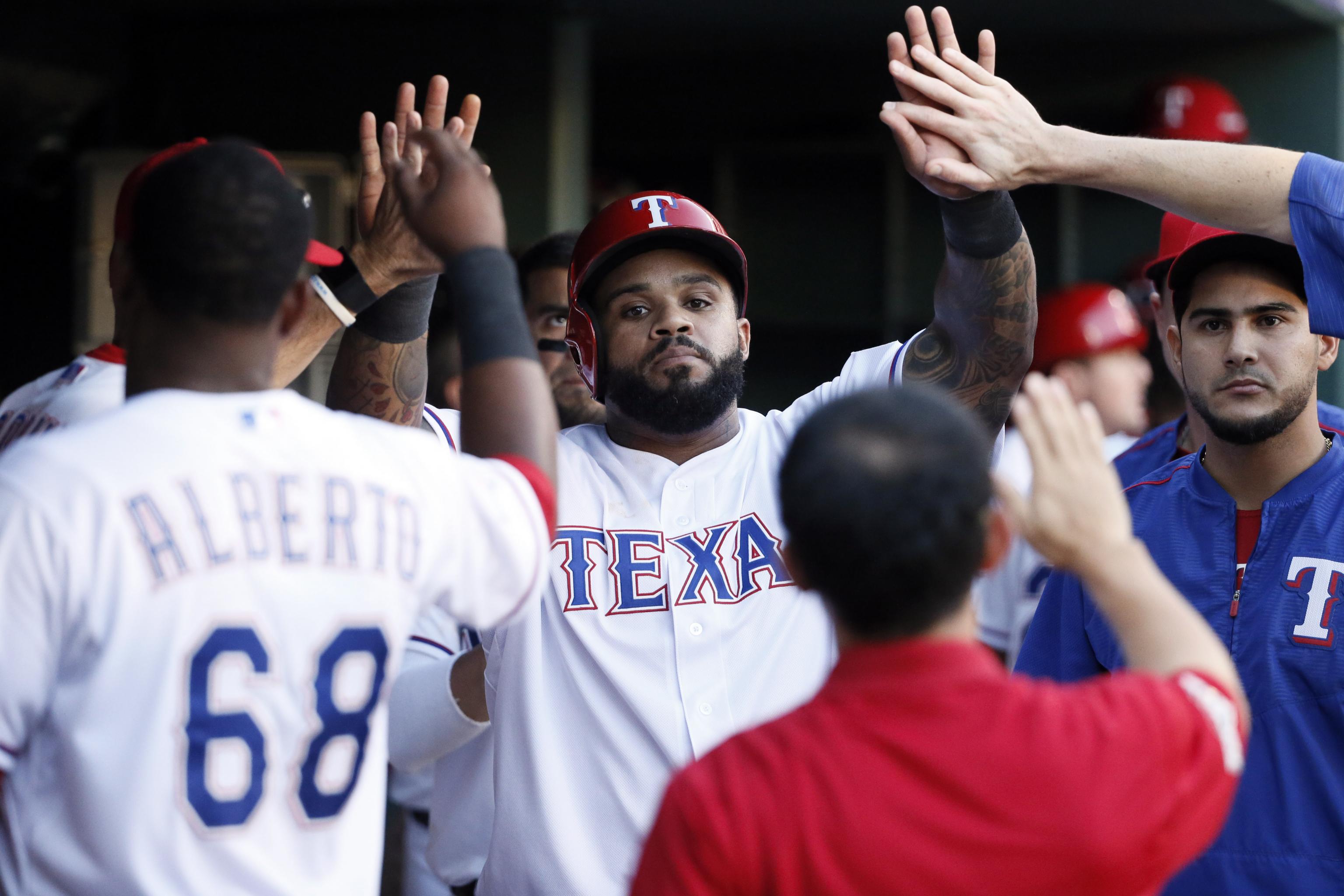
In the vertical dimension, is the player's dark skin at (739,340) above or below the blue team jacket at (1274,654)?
above

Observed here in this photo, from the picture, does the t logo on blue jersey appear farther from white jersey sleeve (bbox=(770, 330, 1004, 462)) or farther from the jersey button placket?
the jersey button placket

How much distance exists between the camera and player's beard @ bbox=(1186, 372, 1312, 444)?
104 inches

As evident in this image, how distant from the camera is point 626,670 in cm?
239

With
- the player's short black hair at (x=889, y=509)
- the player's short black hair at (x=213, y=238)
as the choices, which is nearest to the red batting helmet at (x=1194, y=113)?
the player's short black hair at (x=889, y=509)

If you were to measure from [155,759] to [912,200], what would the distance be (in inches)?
304

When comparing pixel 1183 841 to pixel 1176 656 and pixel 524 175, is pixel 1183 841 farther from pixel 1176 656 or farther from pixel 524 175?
pixel 524 175

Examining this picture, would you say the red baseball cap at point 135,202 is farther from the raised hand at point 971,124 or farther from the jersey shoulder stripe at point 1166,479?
the jersey shoulder stripe at point 1166,479

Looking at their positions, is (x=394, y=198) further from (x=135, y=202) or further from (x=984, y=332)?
(x=984, y=332)

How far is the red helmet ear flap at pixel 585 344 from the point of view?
283 centimetres

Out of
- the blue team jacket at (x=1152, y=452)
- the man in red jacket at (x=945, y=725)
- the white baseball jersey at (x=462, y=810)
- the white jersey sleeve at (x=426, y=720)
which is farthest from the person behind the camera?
the blue team jacket at (x=1152, y=452)

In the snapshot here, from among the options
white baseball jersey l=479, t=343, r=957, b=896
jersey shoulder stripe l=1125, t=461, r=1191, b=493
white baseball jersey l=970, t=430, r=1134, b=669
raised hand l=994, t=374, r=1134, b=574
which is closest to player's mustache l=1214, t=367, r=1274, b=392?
jersey shoulder stripe l=1125, t=461, r=1191, b=493

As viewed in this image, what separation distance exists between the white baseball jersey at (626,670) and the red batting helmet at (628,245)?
1.38 ft

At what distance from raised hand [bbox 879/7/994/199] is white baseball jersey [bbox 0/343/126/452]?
137 cm

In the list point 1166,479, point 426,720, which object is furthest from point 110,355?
point 1166,479
